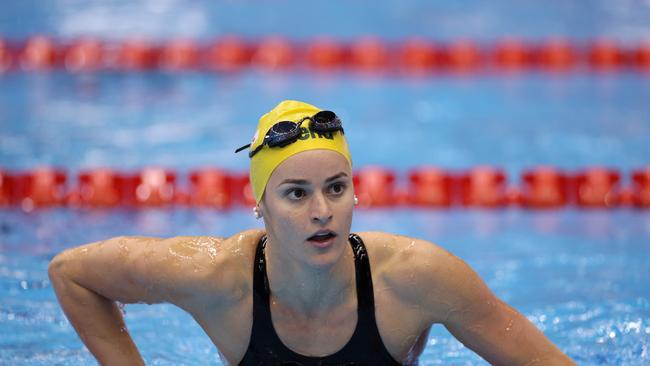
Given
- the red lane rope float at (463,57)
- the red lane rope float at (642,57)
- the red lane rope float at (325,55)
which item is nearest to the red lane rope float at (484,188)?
the red lane rope float at (463,57)

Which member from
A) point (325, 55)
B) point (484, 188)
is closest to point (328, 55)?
point (325, 55)

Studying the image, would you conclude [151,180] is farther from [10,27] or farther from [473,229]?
[10,27]

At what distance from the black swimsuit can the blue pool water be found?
1.01m

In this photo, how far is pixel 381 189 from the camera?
5605mm

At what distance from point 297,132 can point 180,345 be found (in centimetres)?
166

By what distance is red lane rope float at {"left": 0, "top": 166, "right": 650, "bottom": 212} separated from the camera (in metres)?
5.49

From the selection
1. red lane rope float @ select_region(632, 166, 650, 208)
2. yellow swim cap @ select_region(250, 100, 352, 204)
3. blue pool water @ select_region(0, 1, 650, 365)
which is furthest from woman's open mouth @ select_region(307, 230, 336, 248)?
red lane rope float @ select_region(632, 166, 650, 208)

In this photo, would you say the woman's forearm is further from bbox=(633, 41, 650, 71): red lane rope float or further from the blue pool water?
bbox=(633, 41, 650, 71): red lane rope float

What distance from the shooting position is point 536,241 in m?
5.04

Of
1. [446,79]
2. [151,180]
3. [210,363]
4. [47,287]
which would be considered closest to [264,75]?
[446,79]

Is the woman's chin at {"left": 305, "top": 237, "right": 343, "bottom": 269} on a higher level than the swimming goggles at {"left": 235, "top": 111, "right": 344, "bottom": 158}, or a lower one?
lower

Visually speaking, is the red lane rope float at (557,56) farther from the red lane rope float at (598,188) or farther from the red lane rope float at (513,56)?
the red lane rope float at (598,188)

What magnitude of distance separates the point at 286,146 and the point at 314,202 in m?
0.18

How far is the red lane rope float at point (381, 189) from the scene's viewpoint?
5.49 meters
